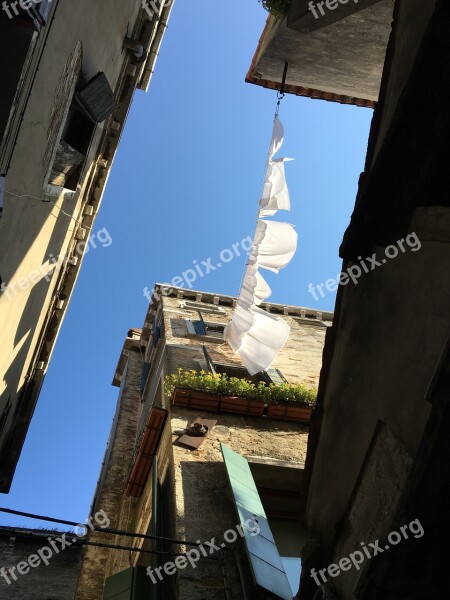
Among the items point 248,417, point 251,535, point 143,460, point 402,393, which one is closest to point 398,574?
point 402,393

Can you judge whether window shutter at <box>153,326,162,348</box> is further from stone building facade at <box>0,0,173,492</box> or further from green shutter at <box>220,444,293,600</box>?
green shutter at <box>220,444,293,600</box>

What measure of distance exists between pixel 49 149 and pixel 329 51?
5.02 meters

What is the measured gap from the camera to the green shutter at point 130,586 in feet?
20.3

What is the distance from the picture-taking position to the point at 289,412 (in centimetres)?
990

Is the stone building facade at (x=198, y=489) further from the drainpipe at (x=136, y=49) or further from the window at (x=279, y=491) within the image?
the drainpipe at (x=136, y=49)

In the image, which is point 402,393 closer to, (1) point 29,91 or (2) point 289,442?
(1) point 29,91

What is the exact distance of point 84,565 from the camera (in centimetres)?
1077

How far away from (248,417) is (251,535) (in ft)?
11.5

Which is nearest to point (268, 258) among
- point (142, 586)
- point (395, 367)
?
point (142, 586)

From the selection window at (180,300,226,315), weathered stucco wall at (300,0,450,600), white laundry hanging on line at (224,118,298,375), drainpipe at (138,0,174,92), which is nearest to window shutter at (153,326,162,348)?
window at (180,300,226,315)

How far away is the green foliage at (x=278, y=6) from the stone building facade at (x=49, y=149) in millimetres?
2530

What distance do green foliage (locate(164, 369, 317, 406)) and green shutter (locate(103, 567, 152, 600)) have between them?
138 inches

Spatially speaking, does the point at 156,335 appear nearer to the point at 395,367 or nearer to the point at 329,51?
the point at 329,51

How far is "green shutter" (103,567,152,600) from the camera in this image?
244 inches
